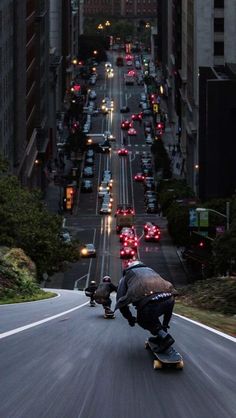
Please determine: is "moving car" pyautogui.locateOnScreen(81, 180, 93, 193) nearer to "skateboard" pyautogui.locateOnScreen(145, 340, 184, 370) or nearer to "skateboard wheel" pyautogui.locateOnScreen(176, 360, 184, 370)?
"skateboard" pyautogui.locateOnScreen(145, 340, 184, 370)

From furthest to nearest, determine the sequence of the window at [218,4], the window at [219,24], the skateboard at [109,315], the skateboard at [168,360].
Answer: the window at [219,24], the window at [218,4], the skateboard at [109,315], the skateboard at [168,360]

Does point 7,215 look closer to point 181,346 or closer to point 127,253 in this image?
point 181,346

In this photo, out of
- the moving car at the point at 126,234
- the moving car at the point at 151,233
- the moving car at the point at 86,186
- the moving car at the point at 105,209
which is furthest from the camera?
the moving car at the point at 86,186

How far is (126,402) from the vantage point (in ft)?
30.2

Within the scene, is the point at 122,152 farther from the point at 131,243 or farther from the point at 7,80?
the point at 7,80

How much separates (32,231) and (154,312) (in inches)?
1536

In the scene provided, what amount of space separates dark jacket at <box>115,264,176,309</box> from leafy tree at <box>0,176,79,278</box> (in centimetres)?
3359

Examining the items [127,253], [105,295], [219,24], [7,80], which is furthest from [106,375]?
[219,24]

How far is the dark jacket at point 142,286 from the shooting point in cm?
1186

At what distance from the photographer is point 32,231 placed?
50.6 meters

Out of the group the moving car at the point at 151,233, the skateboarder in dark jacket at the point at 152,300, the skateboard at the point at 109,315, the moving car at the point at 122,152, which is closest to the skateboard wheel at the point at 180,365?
the skateboarder in dark jacket at the point at 152,300

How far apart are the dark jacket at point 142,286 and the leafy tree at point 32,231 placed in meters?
33.6

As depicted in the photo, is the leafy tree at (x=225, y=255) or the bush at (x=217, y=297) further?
the leafy tree at (x=225, y=255)

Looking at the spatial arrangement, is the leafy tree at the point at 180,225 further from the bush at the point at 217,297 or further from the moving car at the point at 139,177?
the bush at the point at 217,297
